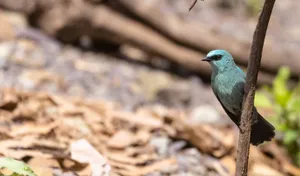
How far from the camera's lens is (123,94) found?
4852 mm

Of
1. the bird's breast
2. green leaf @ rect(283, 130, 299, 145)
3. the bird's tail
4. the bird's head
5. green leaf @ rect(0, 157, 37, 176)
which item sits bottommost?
green leaf @ rect(0, 157, 37, 176)

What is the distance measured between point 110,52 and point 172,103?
106 centimetres

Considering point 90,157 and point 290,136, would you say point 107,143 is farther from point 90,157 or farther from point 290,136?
point 290,136

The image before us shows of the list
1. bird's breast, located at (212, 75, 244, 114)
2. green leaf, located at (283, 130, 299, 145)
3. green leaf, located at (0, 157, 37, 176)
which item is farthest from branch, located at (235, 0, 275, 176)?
green leaf, located at (283, 130, 299, 145)

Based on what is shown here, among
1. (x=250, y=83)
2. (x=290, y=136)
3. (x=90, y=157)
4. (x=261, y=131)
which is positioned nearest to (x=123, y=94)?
(x=290, y=136)

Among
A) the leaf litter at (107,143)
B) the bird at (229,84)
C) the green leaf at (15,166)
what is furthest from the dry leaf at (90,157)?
the bird at (229,84)

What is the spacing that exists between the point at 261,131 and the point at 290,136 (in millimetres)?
1678

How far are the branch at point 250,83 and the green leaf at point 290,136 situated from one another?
5.88 feet

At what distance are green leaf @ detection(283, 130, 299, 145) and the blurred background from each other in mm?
11

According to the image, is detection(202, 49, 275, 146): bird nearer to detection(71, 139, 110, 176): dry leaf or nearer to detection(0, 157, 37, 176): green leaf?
detection(71, 139, 110, 176): dry leaf

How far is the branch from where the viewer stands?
1927 millimetres

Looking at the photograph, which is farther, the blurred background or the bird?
the blurred background

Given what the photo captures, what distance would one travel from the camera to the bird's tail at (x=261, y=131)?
2195 millimetres

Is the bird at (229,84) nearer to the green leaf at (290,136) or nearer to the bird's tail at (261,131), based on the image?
the bird's tail at (261,131)
